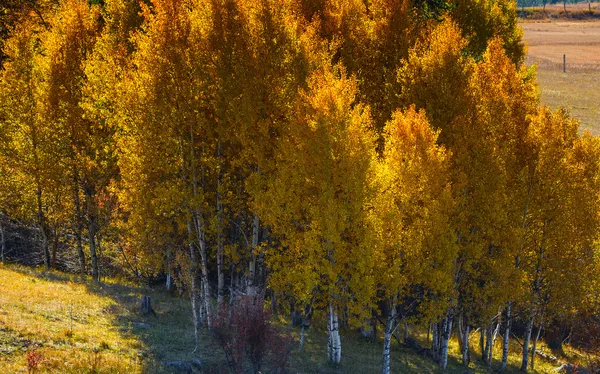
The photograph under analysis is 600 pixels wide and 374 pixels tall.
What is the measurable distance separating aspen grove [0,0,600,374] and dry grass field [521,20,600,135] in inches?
1483

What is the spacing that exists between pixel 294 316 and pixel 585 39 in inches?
4992

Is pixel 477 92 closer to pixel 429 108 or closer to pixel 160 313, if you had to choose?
pixel 429 108

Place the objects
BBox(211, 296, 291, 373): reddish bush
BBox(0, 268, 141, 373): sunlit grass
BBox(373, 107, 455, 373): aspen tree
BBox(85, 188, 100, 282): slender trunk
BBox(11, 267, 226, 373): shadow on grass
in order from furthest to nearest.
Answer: BBox(85, 188, 100, 282): slender trunk
BBox(373, 107, 455, 373): aspen tree
BBox(11, 267, 226, 373): shadow on grass
BBox(211, 296, 291, 373): reddish bush
BBox(0, 268, 141, 373): sunlit grass

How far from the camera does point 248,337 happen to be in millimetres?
17734

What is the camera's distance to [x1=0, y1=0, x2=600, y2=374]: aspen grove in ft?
70.8

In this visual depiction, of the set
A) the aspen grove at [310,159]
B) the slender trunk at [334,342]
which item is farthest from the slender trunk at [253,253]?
the slender trunk at [334,342]

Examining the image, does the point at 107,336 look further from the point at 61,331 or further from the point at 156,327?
Result: the point at 156,327

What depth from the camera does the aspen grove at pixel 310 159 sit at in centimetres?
2158

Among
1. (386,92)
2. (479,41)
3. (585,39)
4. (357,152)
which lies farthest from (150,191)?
(585,39)

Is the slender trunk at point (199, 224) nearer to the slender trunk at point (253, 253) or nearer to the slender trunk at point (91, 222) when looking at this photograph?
the slender trunk at point (253, 253)

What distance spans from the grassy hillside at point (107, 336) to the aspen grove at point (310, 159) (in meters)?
1.40

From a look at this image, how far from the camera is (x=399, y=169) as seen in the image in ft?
74.2

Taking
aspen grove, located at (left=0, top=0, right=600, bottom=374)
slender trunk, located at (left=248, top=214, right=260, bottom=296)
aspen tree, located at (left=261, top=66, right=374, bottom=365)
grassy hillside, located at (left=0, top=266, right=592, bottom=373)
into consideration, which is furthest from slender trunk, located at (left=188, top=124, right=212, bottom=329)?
aspen tree, located at (left=261, top=66, right=374, bottom=365)

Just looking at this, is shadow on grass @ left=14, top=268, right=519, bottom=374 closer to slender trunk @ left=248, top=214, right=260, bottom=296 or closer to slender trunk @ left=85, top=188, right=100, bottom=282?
slender trunk @ left=248, top=214, right=260, bottom=296
